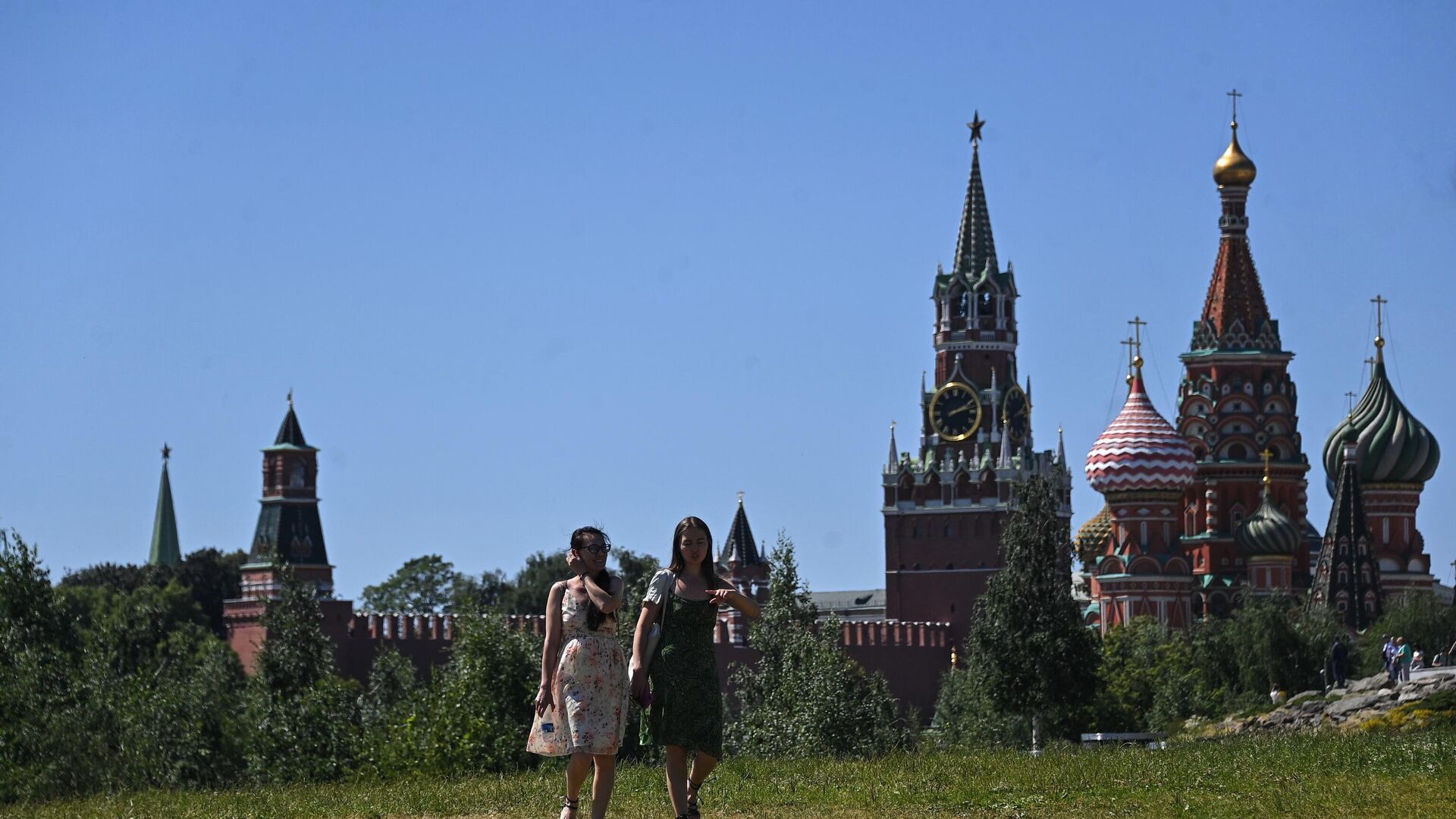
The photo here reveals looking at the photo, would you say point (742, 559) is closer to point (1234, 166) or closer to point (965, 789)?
point (1234, 166)

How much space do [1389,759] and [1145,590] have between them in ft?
235

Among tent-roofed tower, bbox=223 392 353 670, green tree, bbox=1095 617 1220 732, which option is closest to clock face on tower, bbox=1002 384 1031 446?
green tree, bbox=1095 617 1220 732

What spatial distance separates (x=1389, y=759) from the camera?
16062mm

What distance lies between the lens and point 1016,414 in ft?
340

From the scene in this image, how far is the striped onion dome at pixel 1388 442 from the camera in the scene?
85438 millimetres

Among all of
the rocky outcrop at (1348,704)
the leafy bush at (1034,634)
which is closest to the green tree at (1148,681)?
the leafy bush at (1034,634)

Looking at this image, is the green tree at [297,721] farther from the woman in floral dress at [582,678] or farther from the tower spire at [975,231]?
the tower spire at [975,231]

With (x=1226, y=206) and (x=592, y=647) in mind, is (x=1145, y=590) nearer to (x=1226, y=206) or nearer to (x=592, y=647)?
(x=1226, y=206)

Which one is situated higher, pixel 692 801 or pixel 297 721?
pixel 297 721

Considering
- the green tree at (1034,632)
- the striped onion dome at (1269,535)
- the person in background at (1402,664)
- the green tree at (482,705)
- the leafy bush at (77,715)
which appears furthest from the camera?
the striped onion dome at (1269,535)

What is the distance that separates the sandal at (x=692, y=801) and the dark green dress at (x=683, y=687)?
0.82ft

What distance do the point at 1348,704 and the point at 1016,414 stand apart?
74238 millimetres

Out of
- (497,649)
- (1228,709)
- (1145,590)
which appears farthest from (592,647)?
(1145,590)

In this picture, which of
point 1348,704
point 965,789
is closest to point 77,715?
point 1348,704
